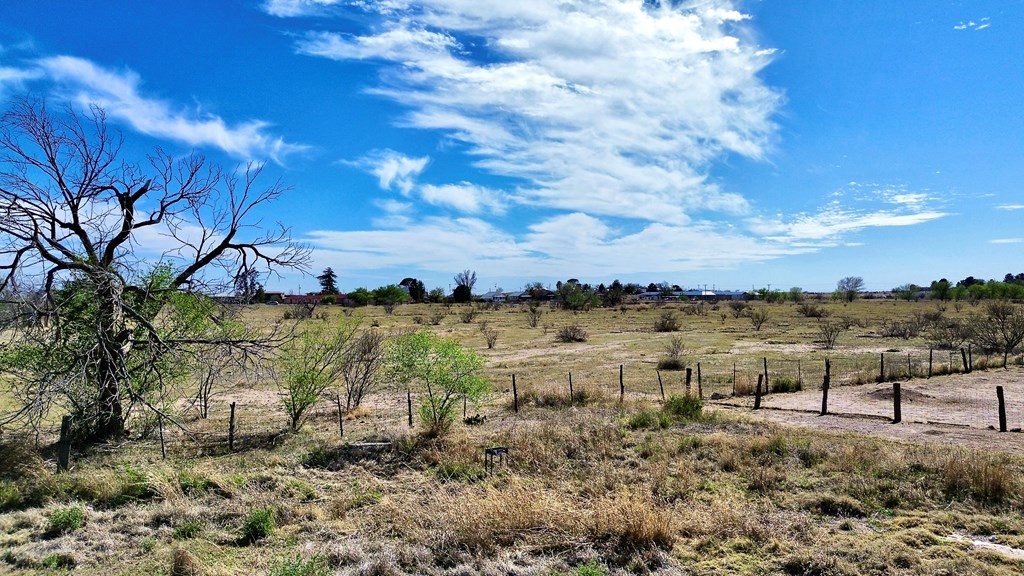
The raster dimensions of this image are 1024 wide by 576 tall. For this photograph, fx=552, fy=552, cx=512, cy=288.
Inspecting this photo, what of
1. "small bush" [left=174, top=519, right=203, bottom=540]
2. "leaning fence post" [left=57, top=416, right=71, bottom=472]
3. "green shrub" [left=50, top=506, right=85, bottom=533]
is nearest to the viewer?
"small bush" [left=174, top=519, right=203, bottom=540]

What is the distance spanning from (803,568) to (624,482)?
4.09 meters

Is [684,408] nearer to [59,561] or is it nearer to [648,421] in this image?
[648,421]

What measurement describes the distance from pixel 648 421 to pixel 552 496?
7.21 meters

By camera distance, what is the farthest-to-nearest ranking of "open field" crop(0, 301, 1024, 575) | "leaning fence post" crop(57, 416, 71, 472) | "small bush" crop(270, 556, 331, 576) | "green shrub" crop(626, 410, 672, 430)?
1. "green shrub" crop(626, 410, 672, 430)
2. "leaning fence post" crop(57, 416, 71, 472)
3. "open field" crop(0, 301, 1024, 575)
4. "small bush" crop(270, 556, 331, 576)

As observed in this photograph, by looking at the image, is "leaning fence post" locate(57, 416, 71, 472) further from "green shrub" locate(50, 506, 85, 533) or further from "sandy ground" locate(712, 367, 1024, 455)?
"sandy ground" locate(712, 367, 1024, 455)

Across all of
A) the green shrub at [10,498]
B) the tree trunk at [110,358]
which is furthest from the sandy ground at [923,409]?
the green shrub at [10,498]

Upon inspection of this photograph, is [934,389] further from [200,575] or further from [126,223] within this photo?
[126,223]

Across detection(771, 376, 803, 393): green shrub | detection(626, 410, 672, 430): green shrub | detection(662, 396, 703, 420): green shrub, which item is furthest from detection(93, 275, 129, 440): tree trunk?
detection(771, 376, 803, 393): green shrub

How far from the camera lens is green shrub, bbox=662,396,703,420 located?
16281mm

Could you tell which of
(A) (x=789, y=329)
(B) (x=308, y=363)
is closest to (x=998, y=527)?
(B) (x=308, y=363)

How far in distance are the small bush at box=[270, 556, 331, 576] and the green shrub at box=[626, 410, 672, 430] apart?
998 centimetres

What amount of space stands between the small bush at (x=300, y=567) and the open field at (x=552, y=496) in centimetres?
4

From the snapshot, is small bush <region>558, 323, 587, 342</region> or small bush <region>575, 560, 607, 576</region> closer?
small bush <region>575, 560, 607, 576</region>

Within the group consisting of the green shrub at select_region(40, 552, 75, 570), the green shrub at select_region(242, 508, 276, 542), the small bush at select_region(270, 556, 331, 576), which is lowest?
the green shrub at select_region(40, 552, 75, 570)
